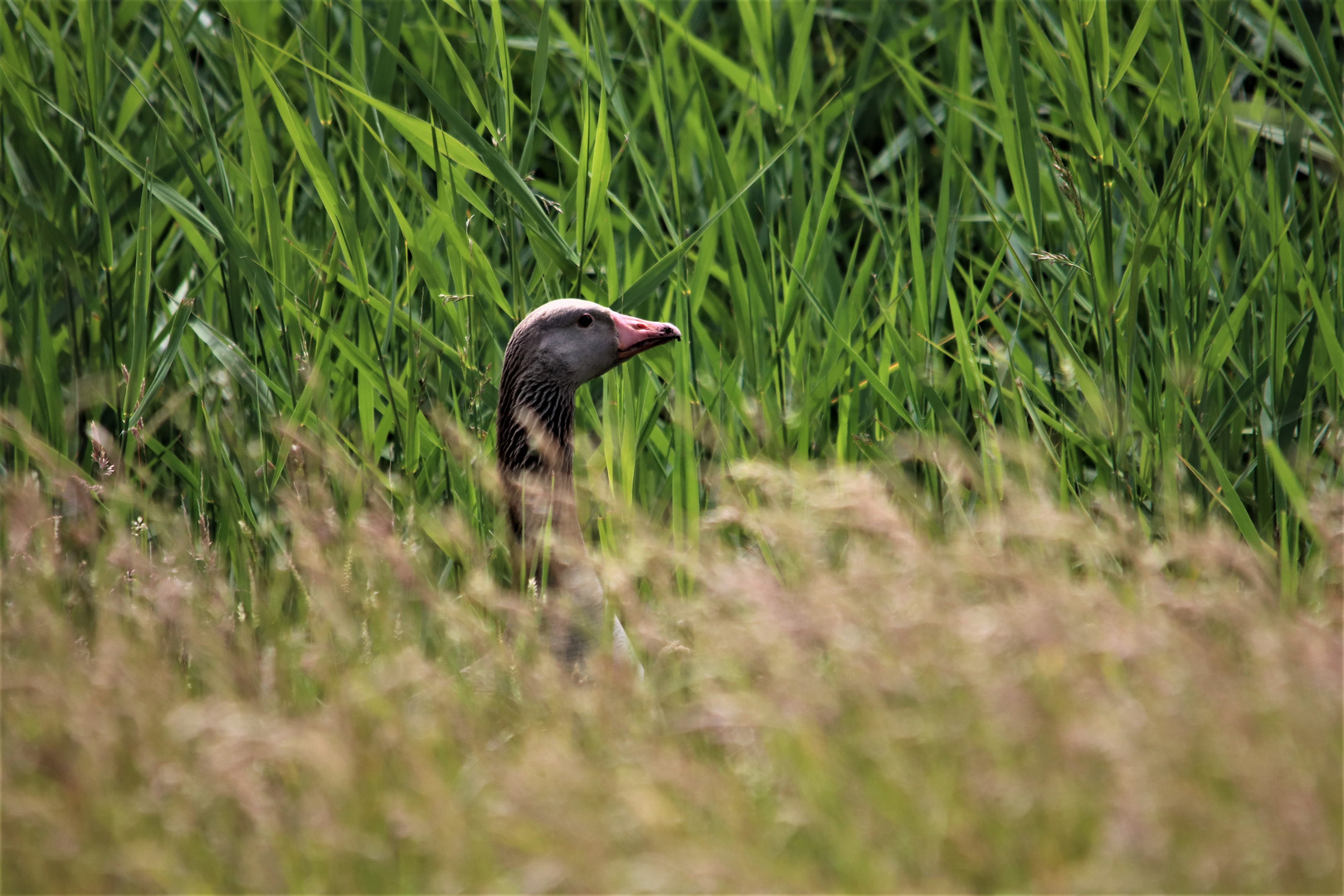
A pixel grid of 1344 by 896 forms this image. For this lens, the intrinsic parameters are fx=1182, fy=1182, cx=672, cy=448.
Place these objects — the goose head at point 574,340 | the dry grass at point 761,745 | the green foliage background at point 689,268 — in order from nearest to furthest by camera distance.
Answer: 1. the dry grass at point 761,745
2. the green foliage background at point 689,268
3. the goose head at point 574,340

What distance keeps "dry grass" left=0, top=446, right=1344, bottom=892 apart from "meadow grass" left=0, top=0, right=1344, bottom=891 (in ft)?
0.03

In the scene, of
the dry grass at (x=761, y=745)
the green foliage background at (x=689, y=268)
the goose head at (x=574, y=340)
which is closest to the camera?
the dry grass at (x=761, y=745)

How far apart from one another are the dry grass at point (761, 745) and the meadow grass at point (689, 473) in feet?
0.03

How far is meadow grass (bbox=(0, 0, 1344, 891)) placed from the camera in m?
1.67

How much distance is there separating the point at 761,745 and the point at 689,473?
3.81ft

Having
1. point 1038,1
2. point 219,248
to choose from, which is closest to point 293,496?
point 219,248

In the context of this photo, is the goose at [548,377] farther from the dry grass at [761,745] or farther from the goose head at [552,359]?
the dry grass at [761,745]

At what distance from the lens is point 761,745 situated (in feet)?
6.41

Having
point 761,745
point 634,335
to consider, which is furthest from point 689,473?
point 761,745

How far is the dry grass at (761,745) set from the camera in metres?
1.57

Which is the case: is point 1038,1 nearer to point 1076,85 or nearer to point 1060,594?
point 1076,85

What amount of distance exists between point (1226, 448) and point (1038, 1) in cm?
156

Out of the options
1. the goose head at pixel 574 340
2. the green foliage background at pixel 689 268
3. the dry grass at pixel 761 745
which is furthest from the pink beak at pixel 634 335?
the dry grass at pixel 761 745

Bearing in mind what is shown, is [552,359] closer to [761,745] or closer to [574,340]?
[574,340]
